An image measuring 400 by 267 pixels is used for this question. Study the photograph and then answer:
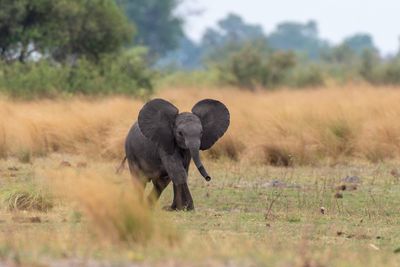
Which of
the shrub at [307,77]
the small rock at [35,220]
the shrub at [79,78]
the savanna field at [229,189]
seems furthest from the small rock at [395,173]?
the shrub at [307,77]

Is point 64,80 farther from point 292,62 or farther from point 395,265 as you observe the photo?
point 395,265

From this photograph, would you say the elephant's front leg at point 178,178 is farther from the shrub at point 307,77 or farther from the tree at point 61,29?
the shrub at point 307,77

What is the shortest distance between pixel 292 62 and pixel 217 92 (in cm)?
1463

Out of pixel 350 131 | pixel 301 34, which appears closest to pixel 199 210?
pixel 350 131

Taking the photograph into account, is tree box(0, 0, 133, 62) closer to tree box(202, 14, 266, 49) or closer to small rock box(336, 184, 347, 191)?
small rock box(336, 184, 347, 191)

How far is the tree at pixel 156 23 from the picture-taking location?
7619cm

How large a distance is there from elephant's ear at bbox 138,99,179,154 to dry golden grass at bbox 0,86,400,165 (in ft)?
15.6

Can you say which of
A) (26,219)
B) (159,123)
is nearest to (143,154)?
(159,123)

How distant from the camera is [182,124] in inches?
458

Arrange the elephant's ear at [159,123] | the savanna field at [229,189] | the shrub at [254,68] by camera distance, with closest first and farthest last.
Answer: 1. the savanna field at [229,189]
2. the elephant's ear at [159,123]
3. the shrub at [254,68]

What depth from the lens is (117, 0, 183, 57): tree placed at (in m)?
76.2

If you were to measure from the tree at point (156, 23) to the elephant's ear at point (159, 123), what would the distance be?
209 feet

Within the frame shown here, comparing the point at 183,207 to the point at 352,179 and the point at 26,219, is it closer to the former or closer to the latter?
the point at 26,219

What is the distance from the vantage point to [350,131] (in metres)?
18.2
